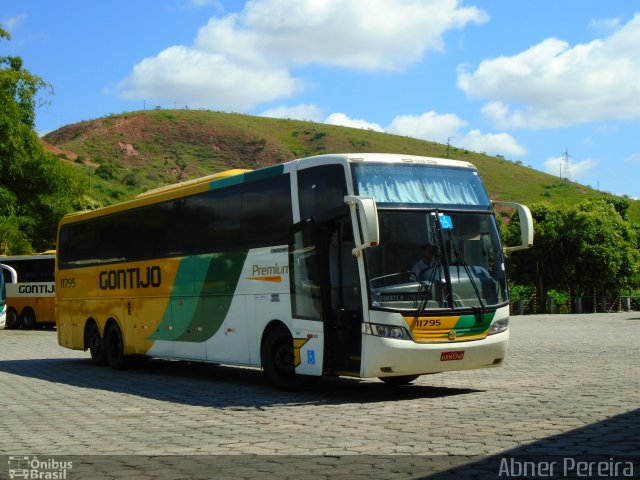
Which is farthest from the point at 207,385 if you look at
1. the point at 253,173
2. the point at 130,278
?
the point at 130,278

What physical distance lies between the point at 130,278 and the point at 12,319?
2628cm

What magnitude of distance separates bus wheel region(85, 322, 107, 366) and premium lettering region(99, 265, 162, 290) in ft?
4.08

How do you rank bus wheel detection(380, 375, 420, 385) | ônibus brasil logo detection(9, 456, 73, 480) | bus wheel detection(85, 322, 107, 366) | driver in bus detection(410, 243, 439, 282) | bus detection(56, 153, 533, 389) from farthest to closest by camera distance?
bus wheel detection(85, 322, 107, 366)
bus wheel detection(380, 375, 420, 385)
driver in bus detection(410, 243, 439, 282)
bus detection(56, 153, 533, 389)
ônibus brasil logo detection(9, 456, 73, 480)

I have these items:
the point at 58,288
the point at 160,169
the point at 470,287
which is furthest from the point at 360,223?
the point at 160,169

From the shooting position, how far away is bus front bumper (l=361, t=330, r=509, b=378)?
12.9 m

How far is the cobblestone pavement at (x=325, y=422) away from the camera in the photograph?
27.2ft

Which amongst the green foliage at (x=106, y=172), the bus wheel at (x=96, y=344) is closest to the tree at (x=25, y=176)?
the bus wheel at (x=96, y=344)

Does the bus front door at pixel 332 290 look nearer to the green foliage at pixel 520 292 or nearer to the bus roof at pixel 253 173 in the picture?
the bus roof at pixel 253 173

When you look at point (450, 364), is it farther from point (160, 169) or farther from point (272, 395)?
point (160, 169)

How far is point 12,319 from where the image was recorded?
44094 millimetres

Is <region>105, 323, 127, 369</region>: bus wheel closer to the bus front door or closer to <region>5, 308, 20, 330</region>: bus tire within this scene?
the bus front door

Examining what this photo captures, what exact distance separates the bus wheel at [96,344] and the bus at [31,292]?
1978 centimetres

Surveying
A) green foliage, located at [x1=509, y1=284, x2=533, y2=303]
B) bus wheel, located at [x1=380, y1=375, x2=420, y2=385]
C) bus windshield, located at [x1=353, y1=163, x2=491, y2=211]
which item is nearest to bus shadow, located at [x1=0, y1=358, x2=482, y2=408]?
bus wheel, located at [x1=380, y1=375, x2=420, y2=385]

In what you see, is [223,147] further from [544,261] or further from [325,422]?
[325,422]
